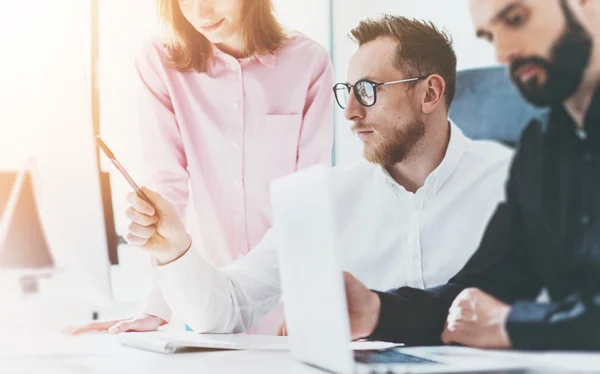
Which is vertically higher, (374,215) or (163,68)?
(163,68)

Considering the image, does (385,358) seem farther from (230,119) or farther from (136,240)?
(230,119)

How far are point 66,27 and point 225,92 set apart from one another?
518 mm

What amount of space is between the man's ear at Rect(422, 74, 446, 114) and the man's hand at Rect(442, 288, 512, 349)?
1.47ft

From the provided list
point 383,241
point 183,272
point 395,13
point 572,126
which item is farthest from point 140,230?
point 572,126

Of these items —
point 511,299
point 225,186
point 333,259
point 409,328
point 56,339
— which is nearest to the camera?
point 333,259

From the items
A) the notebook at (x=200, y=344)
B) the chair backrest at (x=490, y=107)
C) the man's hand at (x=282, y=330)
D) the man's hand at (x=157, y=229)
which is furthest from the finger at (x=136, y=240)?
the chair backrest at (x=490, y=107)

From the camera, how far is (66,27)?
1.97m

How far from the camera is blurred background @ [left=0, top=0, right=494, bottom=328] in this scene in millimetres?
1194

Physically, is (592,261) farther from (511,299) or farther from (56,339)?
(56,339)

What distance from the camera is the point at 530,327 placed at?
1.25m

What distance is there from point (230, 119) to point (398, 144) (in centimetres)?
53

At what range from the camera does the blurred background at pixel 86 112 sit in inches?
47.0

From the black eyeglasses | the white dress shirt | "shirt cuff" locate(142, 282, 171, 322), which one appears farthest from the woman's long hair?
"shirt cuff" locate(142, 282, 171, 322)

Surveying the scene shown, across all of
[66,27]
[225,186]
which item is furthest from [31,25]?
[225,186]
